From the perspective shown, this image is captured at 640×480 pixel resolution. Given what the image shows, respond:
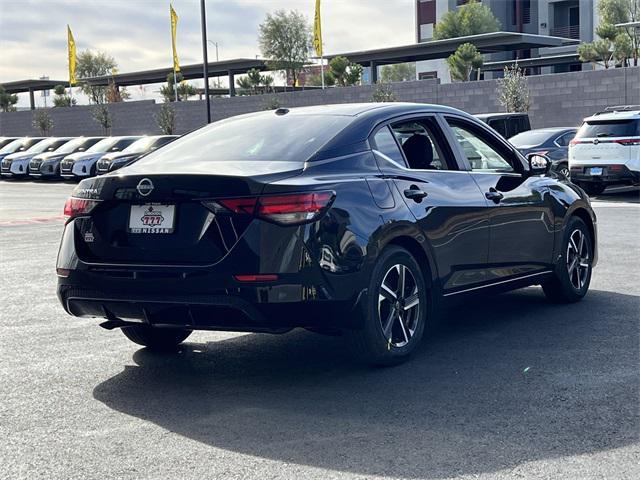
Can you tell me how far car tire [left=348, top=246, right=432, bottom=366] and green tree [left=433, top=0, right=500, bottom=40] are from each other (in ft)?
219

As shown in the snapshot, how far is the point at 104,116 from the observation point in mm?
62938

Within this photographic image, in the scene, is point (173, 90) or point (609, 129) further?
point (173, 90)

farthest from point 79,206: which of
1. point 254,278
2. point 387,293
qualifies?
point 387,293

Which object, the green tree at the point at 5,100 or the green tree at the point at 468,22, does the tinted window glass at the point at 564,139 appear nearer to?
the green tree at the point at 468,22

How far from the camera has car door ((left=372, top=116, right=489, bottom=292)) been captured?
20.5 feet

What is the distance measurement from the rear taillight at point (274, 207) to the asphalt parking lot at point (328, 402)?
3.20ft

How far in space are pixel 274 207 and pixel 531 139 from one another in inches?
737

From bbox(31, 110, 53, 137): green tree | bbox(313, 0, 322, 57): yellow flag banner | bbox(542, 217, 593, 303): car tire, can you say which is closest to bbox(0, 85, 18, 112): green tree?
bbox(31, 110, 53, 137): green tree

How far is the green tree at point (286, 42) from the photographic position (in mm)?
78125

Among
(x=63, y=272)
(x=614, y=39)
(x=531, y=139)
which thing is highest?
(x=614, y=39)

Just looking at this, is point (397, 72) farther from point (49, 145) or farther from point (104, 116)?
point (49, 145)

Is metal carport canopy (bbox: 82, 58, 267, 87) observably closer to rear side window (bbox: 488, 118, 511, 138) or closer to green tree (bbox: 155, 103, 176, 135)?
green tree (bbox: 155, 103, 176, 135)

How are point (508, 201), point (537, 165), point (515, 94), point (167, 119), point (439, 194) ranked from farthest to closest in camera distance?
point (167, 119) < point (515, 94) < point (537, 165) < point (508, 201) < point (439, 194)

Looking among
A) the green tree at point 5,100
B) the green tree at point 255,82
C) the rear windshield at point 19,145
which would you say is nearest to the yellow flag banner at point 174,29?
the green tree at point 255,82
